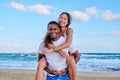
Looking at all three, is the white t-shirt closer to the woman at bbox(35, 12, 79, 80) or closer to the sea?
the woman at bbox(35, 12, 79, 80)

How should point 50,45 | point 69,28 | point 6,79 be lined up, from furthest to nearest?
point 6,79 < point 69,28 < point 50,45

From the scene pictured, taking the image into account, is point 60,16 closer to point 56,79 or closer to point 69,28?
point 69,28

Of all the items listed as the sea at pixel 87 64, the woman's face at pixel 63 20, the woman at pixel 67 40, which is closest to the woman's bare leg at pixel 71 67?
the woman at pixel 67 40

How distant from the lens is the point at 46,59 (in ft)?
17.1

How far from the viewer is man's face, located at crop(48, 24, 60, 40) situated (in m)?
5.14

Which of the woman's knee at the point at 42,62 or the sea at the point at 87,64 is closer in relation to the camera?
the woman's knee at the point at 42,62

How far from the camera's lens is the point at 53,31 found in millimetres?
5141

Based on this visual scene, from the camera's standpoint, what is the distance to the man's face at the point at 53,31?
5.14 m

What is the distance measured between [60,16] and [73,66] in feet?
2.71

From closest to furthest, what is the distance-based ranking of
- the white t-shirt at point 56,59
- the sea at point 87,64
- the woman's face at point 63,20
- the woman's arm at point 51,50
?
the woman's arm at point 51,50 → the white t-shirt at point 56,59 → the woman's face at point 63,20 → the sea at point 87,64

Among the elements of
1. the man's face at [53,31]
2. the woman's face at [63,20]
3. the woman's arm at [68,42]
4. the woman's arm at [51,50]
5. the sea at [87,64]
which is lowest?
the sea at [87,64]

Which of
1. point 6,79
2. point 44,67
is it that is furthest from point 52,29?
point 6,79

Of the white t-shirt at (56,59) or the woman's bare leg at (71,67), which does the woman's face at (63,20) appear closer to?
the white t-shirt at (56,59)

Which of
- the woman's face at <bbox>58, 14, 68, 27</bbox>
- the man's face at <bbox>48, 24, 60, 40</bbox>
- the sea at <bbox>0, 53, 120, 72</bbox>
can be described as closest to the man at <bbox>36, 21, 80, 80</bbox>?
the man's face at <bbox>48, 24, 60, 40</bbox>
